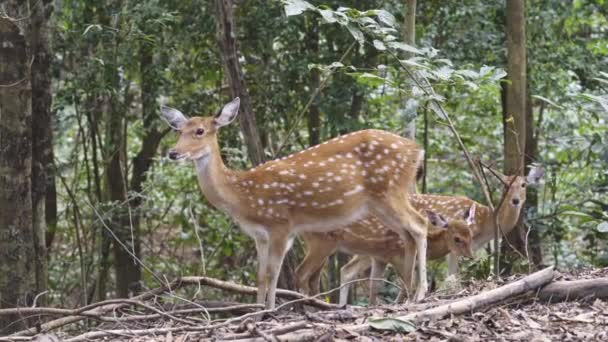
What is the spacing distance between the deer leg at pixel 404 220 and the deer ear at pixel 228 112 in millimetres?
1474

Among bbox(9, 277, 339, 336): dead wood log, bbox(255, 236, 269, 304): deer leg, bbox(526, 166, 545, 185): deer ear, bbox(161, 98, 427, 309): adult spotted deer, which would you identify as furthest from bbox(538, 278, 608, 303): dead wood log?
bbox(526, 166, 545, 185): deer ear

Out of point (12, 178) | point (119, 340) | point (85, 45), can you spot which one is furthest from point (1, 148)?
point (85, 45)

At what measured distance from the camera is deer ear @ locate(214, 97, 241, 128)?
8523 millimetres

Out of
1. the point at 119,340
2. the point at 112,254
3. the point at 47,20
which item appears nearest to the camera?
the point at 119,340

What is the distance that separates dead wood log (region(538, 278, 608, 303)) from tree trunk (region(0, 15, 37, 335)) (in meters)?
3.97

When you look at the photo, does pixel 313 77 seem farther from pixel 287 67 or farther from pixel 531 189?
pixel 531 189

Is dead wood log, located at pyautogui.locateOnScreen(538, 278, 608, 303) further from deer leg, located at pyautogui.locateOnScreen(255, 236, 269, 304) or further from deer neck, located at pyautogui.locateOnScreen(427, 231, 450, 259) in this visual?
deer neck, located at pyautogui.locateOnScreen(427, 231, 450, 259)

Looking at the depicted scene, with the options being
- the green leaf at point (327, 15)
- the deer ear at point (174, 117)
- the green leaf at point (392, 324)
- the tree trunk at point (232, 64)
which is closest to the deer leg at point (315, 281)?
the tree trunk at point (232, 64)

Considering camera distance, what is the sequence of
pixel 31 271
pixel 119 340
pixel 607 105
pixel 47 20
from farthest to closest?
pixel 47 20 → pixel 31 271 → pixel 607 105 → pixel 119 340

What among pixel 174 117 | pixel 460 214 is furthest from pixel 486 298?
pixel 460 214

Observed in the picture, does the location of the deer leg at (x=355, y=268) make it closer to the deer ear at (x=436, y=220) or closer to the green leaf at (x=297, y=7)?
the deer ear at (x=436, y=220)

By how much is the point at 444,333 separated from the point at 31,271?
3637mm

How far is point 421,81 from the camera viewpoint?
8.02 m

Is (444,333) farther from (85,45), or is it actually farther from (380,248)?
(85,45)
